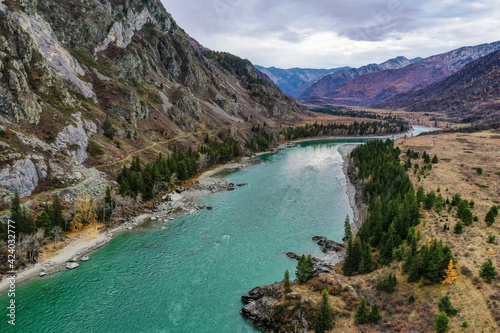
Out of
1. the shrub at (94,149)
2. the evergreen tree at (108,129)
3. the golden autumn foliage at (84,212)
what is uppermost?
the evergreen tree at (108,129)

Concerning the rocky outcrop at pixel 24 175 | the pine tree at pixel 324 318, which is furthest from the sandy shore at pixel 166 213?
the pine tree at pixel 324 318

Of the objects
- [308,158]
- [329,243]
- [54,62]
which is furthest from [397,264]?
[54,62]

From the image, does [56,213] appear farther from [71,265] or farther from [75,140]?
[75,140]

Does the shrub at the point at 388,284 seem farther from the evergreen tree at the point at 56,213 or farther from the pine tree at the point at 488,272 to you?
the evergreen tree at the point at 56,213

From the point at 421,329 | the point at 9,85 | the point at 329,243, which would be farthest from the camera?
the point at 9,85

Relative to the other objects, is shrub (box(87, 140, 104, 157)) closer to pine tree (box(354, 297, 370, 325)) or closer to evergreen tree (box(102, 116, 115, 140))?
evergreen tree (box(102, 116, 115, 140))

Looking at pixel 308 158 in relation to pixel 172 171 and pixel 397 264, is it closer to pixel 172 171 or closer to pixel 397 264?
pixel 172 171
